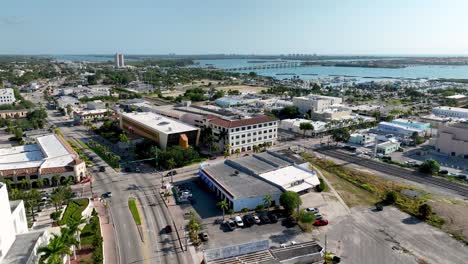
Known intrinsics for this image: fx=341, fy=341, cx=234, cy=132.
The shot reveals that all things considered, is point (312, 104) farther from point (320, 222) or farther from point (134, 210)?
point (134, 210)

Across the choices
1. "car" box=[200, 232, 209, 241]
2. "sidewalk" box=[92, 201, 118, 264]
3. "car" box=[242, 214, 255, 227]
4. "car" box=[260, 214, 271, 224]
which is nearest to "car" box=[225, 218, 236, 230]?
"car" box=[242, 214, 255, 227]

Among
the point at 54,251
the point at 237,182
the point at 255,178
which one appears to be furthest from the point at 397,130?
the point at 54,251

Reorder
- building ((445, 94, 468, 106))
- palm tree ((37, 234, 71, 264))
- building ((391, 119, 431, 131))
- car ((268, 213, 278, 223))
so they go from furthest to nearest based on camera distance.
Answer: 1. building ((445, 94, 468, 106))
2. building ((391, 119, 431, 131))
3. car ((268, 213, 278, 223))
4. palm tree ((37, 234, 71, 264))

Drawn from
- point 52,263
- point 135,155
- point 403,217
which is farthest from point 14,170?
point 403,217

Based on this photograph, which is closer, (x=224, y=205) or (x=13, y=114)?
(x=224, y=205)

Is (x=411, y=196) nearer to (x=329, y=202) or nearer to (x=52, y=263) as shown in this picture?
(x=329, y=202)

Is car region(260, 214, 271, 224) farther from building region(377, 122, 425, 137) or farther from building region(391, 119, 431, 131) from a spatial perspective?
building region(391, 119, 431, 131)
